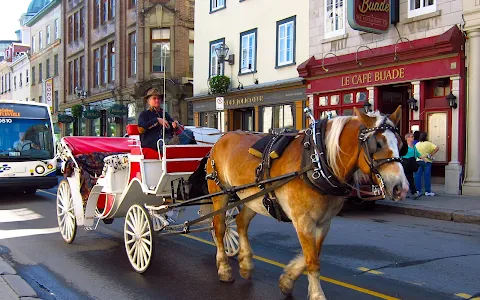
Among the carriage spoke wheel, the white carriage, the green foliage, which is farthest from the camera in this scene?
the green foliage

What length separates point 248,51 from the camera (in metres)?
21.7

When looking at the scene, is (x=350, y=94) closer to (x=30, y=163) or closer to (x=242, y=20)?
(x=242, y=20)

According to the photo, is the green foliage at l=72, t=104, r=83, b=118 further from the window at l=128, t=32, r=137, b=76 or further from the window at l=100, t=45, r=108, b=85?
the window at l=128, t=32, r=137, b=76

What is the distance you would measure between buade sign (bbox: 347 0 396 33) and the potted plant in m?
8.29

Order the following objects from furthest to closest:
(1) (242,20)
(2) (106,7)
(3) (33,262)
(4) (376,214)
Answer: (2) (106,7) < (1) (242,20) < (4) (376,214) < (3) (33,262)

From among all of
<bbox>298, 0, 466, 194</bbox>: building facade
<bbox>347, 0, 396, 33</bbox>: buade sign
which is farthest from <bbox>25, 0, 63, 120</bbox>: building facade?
<bbox>347, 0, 396, 33</bbox>: buade sign

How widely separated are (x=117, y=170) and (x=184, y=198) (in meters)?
1.32

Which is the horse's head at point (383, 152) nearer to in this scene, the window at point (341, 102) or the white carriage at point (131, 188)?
the white carriage at point (131, 188)

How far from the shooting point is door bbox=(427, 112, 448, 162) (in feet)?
47.6

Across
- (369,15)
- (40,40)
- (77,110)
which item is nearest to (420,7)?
(369,15)

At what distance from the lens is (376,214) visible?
11633 mm

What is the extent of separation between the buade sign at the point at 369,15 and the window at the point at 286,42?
4472mm

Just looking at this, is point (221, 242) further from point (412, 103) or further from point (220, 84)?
point (220, 84)

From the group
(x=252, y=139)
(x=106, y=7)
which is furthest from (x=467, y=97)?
(x=106, y=7)
